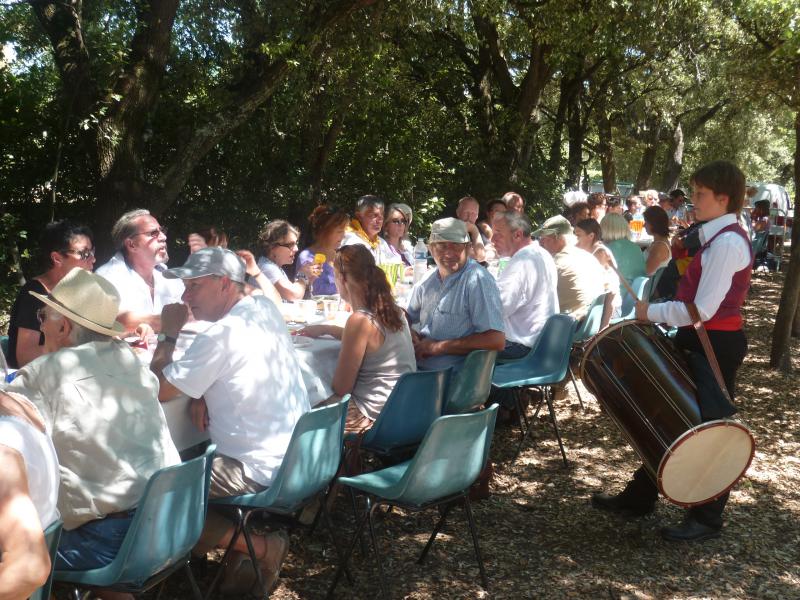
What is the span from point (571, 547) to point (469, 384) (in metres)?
0.92

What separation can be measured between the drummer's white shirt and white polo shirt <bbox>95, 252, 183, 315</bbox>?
261cm

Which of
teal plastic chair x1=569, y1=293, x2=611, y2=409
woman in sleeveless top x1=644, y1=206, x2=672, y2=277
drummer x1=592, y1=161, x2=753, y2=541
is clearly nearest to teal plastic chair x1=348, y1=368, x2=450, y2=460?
drummer x1=592, y1=161, x2=753, y2=541

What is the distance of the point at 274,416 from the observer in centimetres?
335

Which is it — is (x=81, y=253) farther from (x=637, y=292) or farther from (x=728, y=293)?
(x=637, y=292)

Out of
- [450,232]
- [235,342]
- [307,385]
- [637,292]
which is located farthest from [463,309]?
[637,292]

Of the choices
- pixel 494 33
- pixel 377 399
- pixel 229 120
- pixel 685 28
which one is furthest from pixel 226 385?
pixel 685 28

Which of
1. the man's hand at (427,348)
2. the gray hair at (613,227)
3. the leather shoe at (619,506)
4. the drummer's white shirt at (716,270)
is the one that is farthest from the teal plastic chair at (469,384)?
the gray hair at (613,227)

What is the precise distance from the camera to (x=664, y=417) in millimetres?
3895

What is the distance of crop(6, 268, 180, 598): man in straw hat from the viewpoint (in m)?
2.57

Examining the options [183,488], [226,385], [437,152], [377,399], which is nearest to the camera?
[183,488]

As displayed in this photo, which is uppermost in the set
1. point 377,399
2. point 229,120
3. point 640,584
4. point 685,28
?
point 685,28

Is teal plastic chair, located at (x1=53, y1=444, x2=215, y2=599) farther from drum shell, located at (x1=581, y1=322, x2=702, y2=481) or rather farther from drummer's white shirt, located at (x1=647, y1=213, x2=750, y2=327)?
drummer's white shirt, located at (x1=647, y1=213, x2=750, y2=327)

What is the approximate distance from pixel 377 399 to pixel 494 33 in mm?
11653

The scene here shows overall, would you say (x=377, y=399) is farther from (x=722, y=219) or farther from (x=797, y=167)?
(x=797, y=167)
